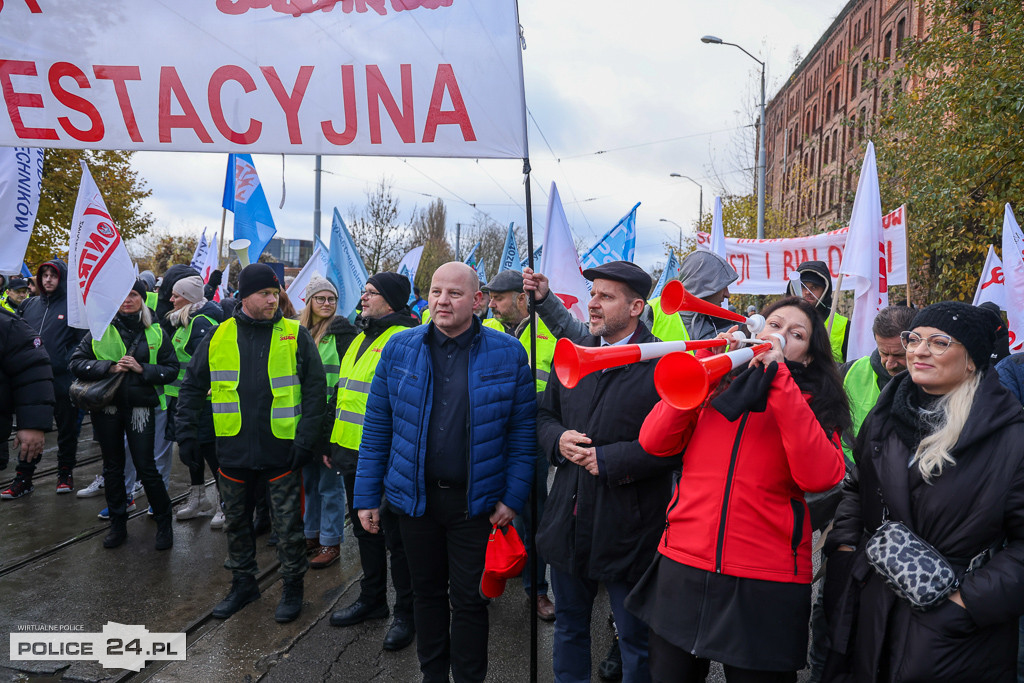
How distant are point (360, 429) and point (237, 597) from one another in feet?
4.15

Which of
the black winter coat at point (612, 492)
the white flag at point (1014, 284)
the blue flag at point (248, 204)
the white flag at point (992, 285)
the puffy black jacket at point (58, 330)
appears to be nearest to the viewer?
the black winter coat at point (612, 492)

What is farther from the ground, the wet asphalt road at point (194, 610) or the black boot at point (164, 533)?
the black boot at point (164, 533)

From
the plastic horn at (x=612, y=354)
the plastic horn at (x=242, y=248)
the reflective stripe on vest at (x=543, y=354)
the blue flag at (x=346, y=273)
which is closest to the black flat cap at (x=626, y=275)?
the plastic horn at (x=612, y=354)

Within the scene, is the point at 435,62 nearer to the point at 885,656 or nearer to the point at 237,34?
the point at 237,34

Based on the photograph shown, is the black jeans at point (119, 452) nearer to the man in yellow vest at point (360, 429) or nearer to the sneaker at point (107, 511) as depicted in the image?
the sneaker at point (107, 511)

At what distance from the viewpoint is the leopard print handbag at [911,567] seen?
→ 2.16m

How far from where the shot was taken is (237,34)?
3152 mm

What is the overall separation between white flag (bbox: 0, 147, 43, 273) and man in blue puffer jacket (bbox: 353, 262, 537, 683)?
270cm

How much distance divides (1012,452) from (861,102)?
4062cm

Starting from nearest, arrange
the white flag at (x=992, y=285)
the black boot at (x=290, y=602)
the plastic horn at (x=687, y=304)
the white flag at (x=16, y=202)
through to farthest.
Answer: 1. the plastic horn at (x=687, y=304)
2. the black boot at (x=290, y=602)
3. the white flag at (x=16, y=202)
4. the white flag at (x=992, y=285)

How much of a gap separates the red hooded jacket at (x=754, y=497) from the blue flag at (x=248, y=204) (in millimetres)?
6934

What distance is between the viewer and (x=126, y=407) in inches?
207

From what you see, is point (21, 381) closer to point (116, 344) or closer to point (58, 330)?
point (116, 344)

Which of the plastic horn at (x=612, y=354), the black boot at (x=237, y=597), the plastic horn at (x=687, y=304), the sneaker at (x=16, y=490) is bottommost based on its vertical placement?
the black boot at (x=237, y=597)
